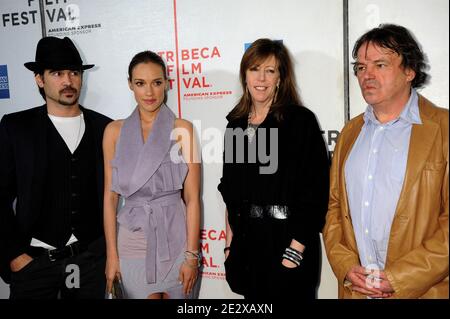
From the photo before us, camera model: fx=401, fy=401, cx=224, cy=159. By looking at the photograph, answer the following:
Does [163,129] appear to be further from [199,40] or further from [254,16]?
[254,16]

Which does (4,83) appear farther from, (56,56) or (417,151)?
(417,151)

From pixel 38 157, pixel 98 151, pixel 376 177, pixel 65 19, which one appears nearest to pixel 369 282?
pixel 376 177

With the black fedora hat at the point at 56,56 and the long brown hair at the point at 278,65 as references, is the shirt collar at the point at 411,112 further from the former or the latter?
the black fedora hat at the point at 56,56

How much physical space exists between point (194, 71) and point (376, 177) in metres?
1.07

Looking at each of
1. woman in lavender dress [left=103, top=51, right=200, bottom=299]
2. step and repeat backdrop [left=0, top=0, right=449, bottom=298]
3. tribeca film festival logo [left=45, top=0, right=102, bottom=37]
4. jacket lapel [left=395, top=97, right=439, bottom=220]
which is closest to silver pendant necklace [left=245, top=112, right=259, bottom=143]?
step and repeat backdrop [left=0, top=0, right=449, bottom=298]

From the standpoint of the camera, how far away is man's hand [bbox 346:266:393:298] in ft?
5.09

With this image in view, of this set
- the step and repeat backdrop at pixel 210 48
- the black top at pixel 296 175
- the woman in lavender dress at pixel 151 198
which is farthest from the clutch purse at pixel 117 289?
the black top at pixel 296 175

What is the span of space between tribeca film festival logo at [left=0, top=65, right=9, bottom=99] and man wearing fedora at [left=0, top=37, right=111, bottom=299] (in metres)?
0.37

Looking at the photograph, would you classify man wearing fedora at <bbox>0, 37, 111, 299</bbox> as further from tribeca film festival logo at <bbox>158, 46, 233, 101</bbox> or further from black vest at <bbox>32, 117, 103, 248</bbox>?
tribeca film festival logo at <bbox>158, 46, 233, 101</bbox>

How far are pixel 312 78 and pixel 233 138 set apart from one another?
18.5 inches

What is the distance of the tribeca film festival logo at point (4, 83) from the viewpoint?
2.44m

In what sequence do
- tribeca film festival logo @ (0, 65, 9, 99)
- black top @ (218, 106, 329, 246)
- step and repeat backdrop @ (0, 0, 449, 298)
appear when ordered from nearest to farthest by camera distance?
black top @ (218, 106, 329, 246) → step and repeat backdrop @ (0, 0, 449, 298) → tribeca film festival logo @ (0, 65, 9, 99)

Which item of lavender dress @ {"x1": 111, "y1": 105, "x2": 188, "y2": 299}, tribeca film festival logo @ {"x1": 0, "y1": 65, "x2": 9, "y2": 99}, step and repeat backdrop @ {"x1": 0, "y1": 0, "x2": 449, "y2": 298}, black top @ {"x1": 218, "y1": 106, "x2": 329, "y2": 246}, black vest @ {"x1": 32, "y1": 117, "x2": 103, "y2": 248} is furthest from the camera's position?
tribeca film festival logo @ {"x1": 0, "y1": 65, "x2": 9, "y2": 99}

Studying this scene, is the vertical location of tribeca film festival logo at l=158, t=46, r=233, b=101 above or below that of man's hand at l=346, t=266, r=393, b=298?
above
